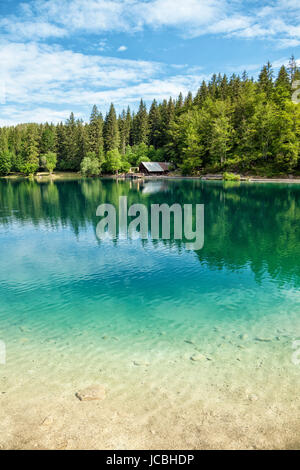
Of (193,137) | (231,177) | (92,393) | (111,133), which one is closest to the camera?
(92,393)

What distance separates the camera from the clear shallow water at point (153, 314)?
7.30 m

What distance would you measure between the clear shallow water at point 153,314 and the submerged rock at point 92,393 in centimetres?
27

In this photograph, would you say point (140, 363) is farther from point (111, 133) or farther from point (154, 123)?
point (154, 123)

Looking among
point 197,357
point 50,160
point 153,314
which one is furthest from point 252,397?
point 50,160

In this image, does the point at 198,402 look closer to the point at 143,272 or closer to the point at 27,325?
the point at 27,325

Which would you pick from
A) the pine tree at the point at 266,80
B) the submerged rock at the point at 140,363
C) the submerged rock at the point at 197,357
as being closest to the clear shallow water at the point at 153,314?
the submerged rock at the point at 140,363

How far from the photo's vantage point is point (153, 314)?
35.5 feet

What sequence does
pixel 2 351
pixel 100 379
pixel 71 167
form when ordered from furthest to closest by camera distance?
pixel 71 167
pixel 2 351
pixel 100 379

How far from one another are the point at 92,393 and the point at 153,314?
4467 millimetres

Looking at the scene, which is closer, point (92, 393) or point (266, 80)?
point (92, 393)

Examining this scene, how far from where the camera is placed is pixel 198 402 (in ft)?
20.8

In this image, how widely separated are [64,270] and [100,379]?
929 centimetres

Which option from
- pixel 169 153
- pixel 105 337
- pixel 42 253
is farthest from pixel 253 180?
pixel 105 337

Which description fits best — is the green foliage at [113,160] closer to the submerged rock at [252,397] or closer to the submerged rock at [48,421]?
the submerged rock at [252,397]
